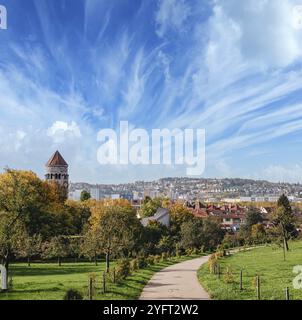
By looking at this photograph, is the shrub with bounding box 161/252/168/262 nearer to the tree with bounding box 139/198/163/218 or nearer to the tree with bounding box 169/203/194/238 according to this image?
the tree with bounding box 169/203/194/238

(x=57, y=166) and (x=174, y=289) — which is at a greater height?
(x=57, y=166)

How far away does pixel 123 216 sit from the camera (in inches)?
1047

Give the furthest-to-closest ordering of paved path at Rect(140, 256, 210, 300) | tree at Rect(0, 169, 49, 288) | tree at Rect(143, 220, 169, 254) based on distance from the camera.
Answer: tree at Rect(143, 220, 169, 254)
tree at Rect(0, 169, 49, 288)
paved path at Rect(140, 256, 210, 300)

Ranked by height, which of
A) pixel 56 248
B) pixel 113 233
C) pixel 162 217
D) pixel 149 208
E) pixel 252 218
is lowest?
pixel 56 248

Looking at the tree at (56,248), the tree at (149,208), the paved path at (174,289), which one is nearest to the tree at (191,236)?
the tree at (149,208)

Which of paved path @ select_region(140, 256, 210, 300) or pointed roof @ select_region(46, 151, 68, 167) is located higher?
pointed roof @ select_region(46, 151, 68, 167)

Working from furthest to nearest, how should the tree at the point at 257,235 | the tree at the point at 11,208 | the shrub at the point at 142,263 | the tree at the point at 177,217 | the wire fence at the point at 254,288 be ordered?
the tree at the point at 257,235 → the tree at the point at 177,217 → the shrub at the point at 142,263 → the tree at the point at 11,208 → the wire fence at the point at 254,288

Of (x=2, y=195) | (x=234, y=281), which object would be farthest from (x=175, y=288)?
(x=2, y=195)

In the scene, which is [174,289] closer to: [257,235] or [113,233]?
[113,233]

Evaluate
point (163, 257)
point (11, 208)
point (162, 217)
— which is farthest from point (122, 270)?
point (162, 217)

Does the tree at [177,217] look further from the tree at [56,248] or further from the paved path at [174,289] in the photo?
the paved path at [174,289]

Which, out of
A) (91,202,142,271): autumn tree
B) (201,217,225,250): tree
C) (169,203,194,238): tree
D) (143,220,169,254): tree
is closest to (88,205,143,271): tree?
(91,202,142,271): autumn tree
